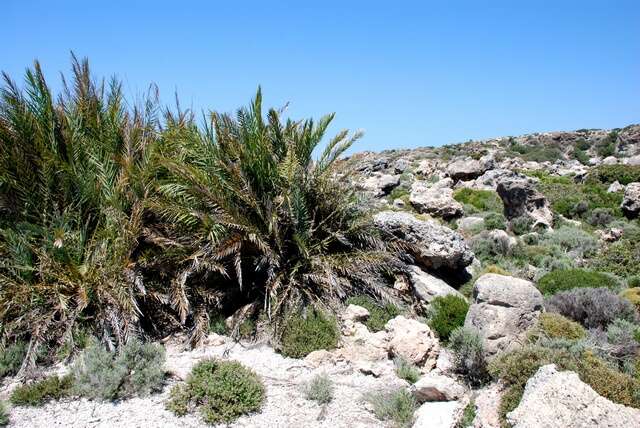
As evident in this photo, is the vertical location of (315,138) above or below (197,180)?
above

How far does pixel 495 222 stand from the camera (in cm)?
1325

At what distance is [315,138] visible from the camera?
7855mm

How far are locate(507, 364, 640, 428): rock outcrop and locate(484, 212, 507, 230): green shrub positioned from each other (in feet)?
31.4

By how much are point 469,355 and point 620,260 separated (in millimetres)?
6371

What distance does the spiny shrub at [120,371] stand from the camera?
4785mm

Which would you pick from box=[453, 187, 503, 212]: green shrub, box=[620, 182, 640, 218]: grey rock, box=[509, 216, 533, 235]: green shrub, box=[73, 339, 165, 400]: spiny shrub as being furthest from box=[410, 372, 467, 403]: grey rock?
box=[453, 187, 503, 212]: green shrub

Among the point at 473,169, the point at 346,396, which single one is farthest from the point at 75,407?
the point at 473,169

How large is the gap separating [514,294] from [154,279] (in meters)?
4.61

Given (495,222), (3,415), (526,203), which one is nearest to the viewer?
(3,415)

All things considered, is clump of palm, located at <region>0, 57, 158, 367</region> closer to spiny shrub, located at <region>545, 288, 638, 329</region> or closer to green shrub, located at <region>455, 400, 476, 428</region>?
green shrub, located at <region>455, 400, 476, 428</region>

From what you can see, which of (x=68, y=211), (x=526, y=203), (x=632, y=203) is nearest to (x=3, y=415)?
(x=68, y=211)

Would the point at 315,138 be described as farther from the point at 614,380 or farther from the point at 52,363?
the point at 614,380

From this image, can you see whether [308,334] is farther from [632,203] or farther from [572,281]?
[632,203]

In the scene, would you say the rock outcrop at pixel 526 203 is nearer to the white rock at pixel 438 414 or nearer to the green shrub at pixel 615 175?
the green shrub at pixel 615 175
